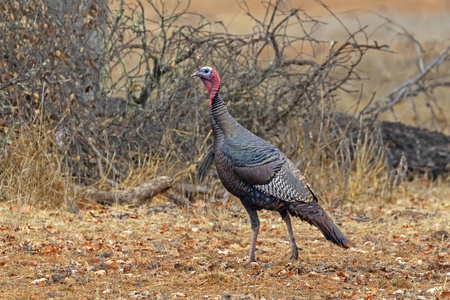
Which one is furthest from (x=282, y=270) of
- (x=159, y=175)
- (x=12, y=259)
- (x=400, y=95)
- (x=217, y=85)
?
(x=400, y=95)

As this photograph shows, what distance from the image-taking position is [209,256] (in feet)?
19.4

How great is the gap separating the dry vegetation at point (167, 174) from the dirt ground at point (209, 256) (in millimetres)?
23

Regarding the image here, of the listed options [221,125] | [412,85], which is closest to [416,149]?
[412,85]

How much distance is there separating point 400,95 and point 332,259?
772 cm

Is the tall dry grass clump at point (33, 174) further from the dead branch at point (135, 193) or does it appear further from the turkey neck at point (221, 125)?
the turkey neck at point (221, 125)

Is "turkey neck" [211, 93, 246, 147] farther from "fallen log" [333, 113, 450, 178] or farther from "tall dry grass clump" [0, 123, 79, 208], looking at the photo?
"fallen log" [333, 113, 450, 178]

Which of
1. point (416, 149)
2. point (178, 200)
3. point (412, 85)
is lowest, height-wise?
point (178, 200)

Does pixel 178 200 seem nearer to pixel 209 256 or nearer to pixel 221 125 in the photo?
pixel 209 256

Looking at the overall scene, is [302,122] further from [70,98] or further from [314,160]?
[70,98]

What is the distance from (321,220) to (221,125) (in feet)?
3.78

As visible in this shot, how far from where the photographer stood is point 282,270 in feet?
17.6

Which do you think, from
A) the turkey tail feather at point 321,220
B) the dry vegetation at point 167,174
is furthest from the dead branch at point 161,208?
the turkey tail feather at point 321,220

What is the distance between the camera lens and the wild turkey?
5.41 m

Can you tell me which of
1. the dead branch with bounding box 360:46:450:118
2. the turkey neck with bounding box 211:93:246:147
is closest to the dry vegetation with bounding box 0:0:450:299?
the turkey neck with bounding box 211:93:246:147
